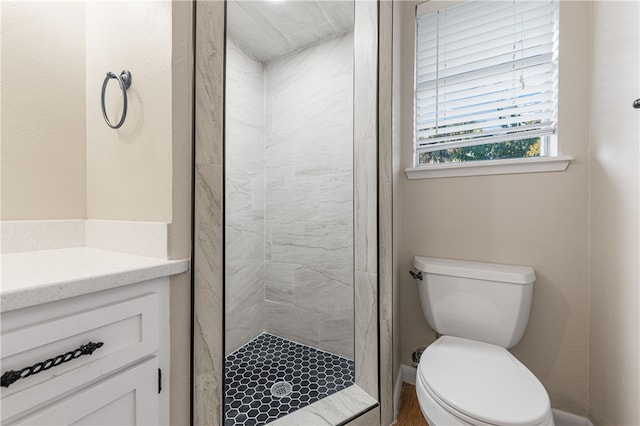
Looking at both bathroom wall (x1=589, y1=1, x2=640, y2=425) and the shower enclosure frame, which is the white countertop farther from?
bathroom wall (x1=589, y1=1, x2=640, y2=425)

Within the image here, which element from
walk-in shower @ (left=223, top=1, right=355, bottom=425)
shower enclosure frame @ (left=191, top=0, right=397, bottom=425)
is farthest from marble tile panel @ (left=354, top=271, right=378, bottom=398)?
walk-in shower @ (left=223, top=1, right=355, bottom=425)

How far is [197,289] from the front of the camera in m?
0.83

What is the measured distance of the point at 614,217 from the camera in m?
1.13

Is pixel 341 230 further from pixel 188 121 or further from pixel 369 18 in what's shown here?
pixel 188 121

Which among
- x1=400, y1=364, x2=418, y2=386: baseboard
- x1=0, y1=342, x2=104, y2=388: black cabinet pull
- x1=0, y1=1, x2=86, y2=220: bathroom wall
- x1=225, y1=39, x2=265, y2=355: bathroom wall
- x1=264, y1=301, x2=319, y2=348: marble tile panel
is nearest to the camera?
x1=0, y1=342, x2=104, y2=388: black cabinet pull

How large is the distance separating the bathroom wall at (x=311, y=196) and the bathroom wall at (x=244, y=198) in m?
0.07

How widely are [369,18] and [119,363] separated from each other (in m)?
1.64

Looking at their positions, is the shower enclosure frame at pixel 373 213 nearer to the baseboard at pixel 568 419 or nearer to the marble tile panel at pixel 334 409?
the marble tile panel at pixel 334 409

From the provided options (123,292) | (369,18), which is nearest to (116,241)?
(123,292)

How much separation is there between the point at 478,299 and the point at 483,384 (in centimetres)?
43

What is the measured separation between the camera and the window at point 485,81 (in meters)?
1.45

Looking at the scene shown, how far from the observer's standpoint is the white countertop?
550 mm

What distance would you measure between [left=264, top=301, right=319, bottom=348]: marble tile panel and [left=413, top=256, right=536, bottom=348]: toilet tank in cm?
93

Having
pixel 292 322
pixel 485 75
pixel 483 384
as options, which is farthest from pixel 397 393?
pixel 485 75
